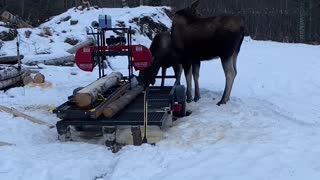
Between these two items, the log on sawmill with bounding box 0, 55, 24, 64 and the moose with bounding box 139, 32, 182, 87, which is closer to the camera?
the moose with bounding box 139, 32, 182, 87

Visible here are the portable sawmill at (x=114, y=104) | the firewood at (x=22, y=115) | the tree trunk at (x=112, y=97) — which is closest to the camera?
the portable sawmill at (x=114, y=104)

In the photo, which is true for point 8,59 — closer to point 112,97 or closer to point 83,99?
point 112,97

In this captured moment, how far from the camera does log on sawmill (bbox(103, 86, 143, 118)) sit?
7535 mm

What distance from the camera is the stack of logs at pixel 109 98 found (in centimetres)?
756

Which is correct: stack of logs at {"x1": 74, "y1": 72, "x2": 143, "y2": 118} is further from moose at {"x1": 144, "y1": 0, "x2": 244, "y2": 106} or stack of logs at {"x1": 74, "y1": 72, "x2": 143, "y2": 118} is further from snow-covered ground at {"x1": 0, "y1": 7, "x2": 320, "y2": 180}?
moose at {"x1": 144, "y1": 0, "x2": 244, "y2": 106}

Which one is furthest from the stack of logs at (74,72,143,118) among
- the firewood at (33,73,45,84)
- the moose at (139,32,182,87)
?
the firewood at (33,73,45,84)

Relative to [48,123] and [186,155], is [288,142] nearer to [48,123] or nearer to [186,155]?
[186,155]

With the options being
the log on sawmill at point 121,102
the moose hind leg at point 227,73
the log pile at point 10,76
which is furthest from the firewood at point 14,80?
the moose hind leg at point 227,73

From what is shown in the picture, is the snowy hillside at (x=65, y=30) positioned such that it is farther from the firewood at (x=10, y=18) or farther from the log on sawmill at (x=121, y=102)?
the log on sawmill at (x=121, y=102)

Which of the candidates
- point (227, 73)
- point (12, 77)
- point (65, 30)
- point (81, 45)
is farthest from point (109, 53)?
point (65, 30)

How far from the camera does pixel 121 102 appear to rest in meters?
8.18

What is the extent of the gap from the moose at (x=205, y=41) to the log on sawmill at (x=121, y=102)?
0.99m

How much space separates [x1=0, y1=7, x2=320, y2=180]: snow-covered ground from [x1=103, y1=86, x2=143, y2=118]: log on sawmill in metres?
0.59

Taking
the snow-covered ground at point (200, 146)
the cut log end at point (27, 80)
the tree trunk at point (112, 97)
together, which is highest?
the tree trunk at point (112, 97)
